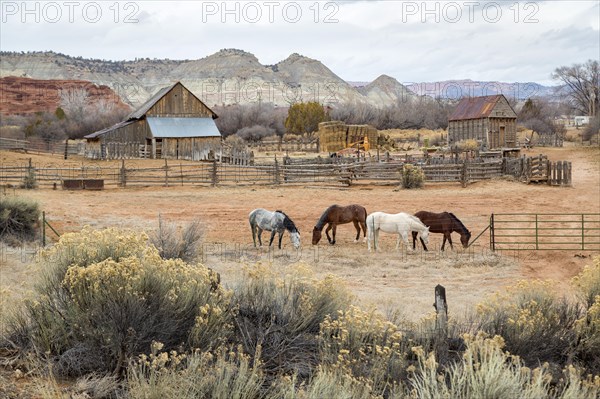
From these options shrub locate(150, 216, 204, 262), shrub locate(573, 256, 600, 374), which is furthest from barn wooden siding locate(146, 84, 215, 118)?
shrub locate(573, 256, 600, 374)

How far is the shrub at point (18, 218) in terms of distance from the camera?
1548cm

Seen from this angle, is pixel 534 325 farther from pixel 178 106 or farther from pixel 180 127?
pixel 178 106

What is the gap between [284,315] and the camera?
6789 mm

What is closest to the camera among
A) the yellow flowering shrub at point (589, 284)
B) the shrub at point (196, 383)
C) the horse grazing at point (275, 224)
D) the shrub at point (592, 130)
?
the shrub at point (196, 383)

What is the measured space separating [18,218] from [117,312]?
11219mm

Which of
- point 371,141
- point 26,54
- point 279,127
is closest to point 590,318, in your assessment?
point 371,141

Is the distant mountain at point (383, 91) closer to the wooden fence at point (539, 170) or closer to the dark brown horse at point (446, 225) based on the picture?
the wooden fence at point (539, 170)

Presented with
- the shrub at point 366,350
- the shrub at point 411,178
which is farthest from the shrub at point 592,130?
the shrub at point 366,350

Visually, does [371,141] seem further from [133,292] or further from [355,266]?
[133,292]

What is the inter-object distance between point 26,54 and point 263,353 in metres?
159

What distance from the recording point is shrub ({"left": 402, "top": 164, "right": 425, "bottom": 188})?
1156 inches

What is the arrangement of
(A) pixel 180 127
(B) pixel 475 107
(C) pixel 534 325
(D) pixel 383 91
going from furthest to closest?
(D) pixel 383 91 → (B) pixel 475 107 → (A) pixel 180 127 → (C) pixel 534 325

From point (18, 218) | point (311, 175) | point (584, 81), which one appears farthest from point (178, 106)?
point (584, 81)

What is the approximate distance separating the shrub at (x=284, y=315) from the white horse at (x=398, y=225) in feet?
25.0
